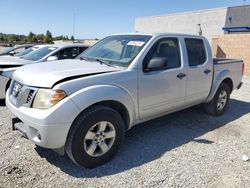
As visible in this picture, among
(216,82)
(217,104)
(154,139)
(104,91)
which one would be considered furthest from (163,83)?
(217,104)

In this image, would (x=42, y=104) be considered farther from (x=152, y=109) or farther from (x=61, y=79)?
(x=152, y=109)

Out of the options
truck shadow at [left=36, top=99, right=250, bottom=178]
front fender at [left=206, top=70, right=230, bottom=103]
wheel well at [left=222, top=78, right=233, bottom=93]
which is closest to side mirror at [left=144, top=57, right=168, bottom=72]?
truck shadow at [left=36, top=99, right=250, bottom=178]

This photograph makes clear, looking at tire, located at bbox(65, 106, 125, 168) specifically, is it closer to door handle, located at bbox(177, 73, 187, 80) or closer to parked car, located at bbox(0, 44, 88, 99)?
door handle, located at bbox(177, 73, 187, 80)

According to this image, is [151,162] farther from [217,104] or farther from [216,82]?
[217,104]

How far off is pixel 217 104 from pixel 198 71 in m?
1.39

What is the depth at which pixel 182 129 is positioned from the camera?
15.9ft

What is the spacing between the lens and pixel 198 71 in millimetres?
4699

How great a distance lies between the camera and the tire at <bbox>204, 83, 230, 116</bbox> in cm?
557

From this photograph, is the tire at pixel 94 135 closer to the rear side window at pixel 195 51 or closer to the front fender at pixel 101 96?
the front fender at pixel 101 96

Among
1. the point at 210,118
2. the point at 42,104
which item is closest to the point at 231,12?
the point at 210,118

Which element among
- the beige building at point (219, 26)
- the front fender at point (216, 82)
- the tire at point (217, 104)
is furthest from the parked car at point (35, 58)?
the beige building at point (219, 26)

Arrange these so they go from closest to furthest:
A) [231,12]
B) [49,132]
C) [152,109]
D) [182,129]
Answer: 1. [49,132]
2. [152,109]
3. [182,129]
4. [231,12]

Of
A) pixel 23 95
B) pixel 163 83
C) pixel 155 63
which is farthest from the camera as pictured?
pixel 163 83

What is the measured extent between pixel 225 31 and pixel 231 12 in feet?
5.62
